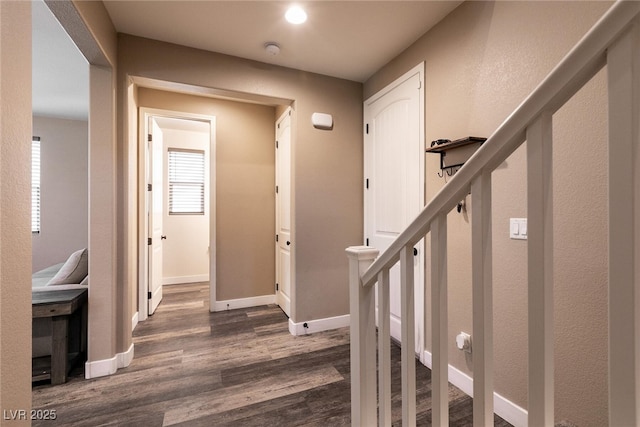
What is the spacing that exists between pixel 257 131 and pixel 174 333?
2.56 meters

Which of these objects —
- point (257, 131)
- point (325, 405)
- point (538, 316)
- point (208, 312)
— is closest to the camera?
point (538, 316)

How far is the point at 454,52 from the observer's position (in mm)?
2049

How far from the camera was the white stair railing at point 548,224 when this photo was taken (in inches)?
20.5

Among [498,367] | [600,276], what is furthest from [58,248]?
[600,276]

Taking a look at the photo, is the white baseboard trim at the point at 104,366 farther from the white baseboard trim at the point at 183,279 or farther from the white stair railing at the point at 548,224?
the white baseboard trim at the point at 183,279

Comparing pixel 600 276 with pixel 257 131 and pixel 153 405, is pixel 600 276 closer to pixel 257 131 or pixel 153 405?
pixel 153 405

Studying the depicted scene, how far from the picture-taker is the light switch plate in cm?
160

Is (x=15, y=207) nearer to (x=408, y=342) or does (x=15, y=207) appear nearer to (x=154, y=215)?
(x=408, y=342)

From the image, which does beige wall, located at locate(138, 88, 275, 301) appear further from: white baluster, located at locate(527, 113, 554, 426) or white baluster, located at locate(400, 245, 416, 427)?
white baluster, located at locate(527, 113, 554, 426)

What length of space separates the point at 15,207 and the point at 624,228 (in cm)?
163

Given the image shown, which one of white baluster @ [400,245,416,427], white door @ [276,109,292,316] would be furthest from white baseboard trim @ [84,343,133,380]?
white baluster @ [400,245,416,427]

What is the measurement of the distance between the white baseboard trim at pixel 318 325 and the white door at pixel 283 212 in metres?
0.40

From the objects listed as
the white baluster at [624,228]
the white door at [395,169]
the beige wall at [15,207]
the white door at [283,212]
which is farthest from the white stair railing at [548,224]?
the white door at [283,212]

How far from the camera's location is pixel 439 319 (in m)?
0.90
